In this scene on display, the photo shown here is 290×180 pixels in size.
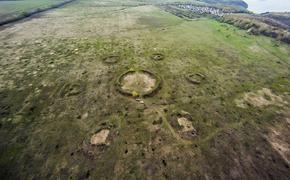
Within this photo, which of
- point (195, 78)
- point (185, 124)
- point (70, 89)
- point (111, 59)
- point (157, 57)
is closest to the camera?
point (185, 124)

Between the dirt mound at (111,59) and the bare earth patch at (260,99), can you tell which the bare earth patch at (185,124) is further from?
the dirt mound at (111,59)

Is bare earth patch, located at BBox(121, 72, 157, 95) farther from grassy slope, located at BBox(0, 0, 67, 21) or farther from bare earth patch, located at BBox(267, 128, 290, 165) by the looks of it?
grassy slope, located at BBox(0, 0, 67, 21)

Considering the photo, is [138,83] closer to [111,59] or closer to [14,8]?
[111,59]

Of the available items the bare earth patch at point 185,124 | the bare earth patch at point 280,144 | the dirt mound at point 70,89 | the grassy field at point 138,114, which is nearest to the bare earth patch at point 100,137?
the grassy field at point 138,114

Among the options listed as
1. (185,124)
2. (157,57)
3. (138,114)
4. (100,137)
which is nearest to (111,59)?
(157,57)

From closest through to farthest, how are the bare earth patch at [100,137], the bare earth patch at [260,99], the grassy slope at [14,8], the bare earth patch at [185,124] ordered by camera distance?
the bare earth patch at [100,137] → the bare earth patch at [185,124] → the bare earth patch at [260,99] → the grassy slope at [14,8]

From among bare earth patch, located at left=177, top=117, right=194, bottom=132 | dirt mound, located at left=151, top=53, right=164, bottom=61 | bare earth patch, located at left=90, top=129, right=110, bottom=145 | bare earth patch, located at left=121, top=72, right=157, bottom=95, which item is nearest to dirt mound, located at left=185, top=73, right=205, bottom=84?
bare earth patch, located at left=121, top=72, right=157, bottom=95
